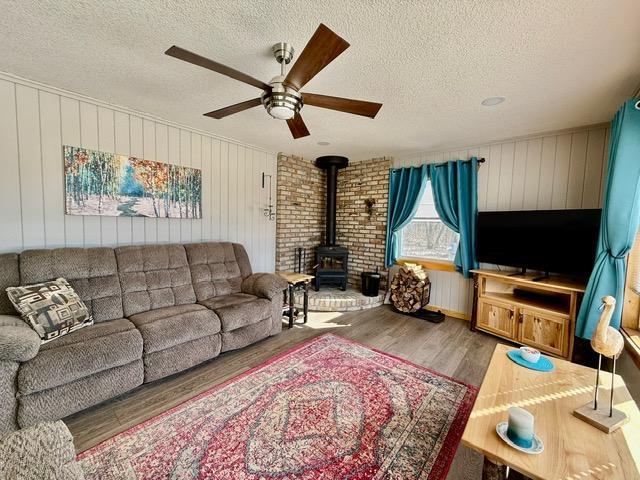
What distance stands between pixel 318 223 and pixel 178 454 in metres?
4.06

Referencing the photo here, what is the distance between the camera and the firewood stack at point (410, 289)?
3.86 meters

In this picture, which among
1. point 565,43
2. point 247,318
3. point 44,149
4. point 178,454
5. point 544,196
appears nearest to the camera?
point 178,454

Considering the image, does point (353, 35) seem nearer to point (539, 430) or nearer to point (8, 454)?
point (539, 430)

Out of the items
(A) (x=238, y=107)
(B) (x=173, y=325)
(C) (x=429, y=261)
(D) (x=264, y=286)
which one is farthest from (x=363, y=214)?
(B) (x=173, y=325)

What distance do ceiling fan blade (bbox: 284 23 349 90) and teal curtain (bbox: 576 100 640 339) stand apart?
2.47 metres

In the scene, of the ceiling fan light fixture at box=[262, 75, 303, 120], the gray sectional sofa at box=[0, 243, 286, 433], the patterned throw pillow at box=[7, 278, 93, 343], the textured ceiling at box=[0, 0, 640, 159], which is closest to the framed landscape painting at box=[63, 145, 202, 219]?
the gray sectional sofa at box=[0, 243, 286, 433]

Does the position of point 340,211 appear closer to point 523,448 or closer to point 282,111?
point 282,111

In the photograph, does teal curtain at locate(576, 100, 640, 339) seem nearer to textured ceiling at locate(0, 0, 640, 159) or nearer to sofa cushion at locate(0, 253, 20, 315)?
textured ceiling at locate(0, 0, 640, 159)

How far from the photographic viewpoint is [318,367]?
247cm

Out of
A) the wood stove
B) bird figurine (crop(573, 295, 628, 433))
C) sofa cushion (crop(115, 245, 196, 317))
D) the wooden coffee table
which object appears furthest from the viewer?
the wood stove

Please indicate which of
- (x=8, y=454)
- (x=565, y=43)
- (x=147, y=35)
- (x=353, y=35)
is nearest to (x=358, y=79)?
(x=353, y=35)

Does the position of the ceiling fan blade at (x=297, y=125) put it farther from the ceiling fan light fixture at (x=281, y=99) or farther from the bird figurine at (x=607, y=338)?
the bird figurine at (x=607, y=338)

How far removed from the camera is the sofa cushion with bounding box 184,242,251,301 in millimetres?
3023

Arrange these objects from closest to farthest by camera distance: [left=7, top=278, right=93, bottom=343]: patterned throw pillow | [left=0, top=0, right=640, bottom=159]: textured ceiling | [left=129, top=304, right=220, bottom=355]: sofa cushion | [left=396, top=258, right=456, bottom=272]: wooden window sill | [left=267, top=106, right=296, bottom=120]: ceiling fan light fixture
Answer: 1. [left=0, top=0, right=640, bottom=159]: textured ceiling
2. [left=267, top=106, right=296, bottom=120]: ceiling fan light fixture
3. [left=7, top=278, right=93, bottom=343]: patterned throw pillow
4. [left=129, top=304, right=220, bottom=355]: sofa cushion
5. [left=396, top=258, right=456, bottom=272]: wooden window sill
